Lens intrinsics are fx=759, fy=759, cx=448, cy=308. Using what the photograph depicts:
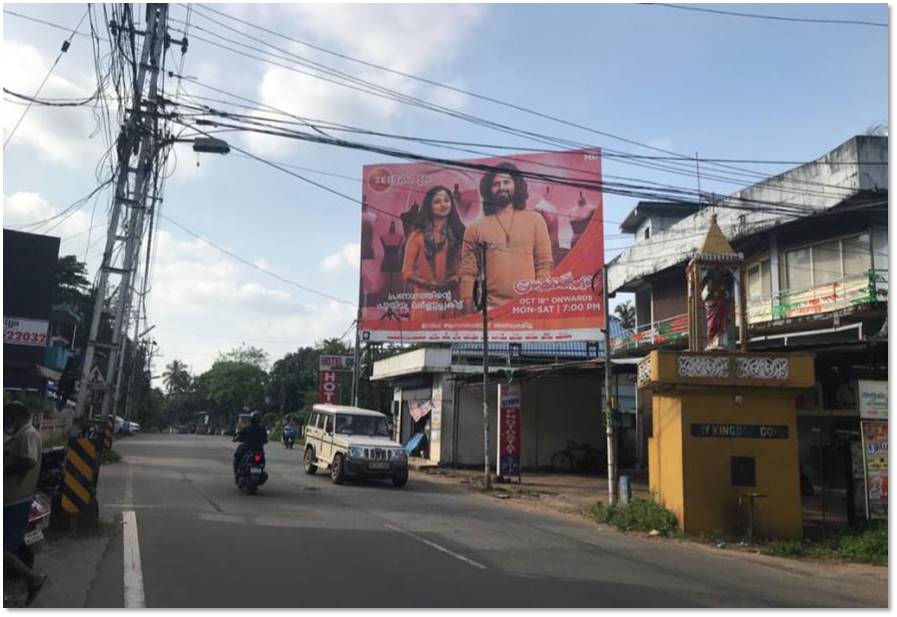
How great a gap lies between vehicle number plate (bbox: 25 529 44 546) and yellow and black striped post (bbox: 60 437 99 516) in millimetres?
2881

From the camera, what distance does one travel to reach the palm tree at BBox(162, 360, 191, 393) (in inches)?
4060

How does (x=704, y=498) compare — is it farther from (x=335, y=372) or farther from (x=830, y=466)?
(x=335, y=372)

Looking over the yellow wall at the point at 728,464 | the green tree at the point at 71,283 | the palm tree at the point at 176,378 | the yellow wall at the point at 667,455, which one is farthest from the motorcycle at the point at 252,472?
the palm tree at the point at 176,378

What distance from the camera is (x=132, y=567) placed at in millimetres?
7836

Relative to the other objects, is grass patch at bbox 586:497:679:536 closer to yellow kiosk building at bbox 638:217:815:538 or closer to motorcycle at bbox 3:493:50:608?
yellow kiosk building at bbox 638:217:815:538

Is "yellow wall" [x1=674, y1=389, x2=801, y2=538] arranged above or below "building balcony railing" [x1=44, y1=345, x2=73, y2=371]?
below

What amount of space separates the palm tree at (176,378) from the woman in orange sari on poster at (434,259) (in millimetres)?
82139

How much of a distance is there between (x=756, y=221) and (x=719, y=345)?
42.6 feet

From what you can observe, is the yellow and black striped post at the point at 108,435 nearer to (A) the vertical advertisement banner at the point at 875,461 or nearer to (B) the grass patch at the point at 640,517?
(B) the grass patch at the point at 640,517

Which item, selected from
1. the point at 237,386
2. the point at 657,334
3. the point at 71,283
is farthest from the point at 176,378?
the point at 657,334

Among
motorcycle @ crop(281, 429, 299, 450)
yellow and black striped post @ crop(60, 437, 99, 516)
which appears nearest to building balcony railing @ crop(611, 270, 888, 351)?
motorcycle @ crop(281, 429, 299, 450)

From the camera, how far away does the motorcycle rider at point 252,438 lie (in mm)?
15219

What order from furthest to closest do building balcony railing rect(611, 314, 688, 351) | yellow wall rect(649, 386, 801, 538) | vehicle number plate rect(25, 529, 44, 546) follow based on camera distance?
building balcony railing rect(611, 314, 688, 351), yellow wall rect(649, 386, 801, 538), vehicle number plate rect(25, 529, 44, 546)

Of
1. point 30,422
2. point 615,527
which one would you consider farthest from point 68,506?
point 615,527
